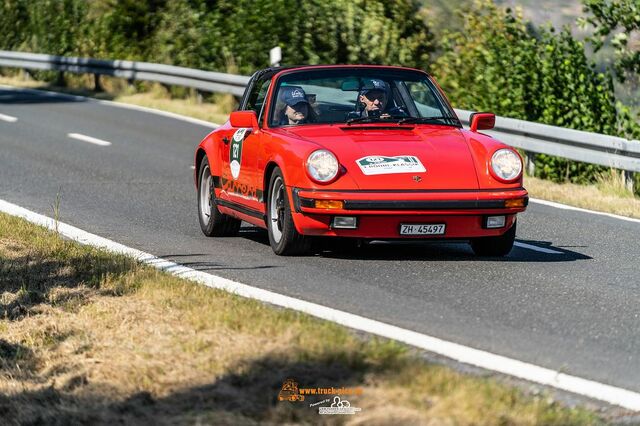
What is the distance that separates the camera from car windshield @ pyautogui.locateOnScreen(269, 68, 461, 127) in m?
10.5

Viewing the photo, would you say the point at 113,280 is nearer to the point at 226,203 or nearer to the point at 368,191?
the point at 368,191

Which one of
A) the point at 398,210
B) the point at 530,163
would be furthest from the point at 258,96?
the point at 530,163

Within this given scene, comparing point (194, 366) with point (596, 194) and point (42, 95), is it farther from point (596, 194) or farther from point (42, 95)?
point (42, 95)

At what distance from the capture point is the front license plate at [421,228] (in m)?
9.45

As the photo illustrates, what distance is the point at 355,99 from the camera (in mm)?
10648

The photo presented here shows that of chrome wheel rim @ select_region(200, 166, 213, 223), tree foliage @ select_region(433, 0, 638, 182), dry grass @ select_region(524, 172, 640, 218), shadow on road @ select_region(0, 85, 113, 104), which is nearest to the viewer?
chrome wheel rim @ select_region(200, 166, 213, 223)

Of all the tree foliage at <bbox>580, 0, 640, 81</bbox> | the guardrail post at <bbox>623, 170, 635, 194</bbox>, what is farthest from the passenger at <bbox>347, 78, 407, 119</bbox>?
the tree foliage at <bbox>580, 0, 640, 81</bbox>

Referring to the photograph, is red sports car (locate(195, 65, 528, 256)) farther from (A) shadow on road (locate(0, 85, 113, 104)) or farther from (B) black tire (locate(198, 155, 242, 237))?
(A) shadow on road (locate(0, 85, 113, 104))

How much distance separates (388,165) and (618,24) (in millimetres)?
9300

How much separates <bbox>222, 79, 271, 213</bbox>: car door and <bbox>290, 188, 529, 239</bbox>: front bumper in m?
0.93

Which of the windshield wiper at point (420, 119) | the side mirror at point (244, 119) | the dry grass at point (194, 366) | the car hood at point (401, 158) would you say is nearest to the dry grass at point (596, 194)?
the windshield wiper at point (420, 119)

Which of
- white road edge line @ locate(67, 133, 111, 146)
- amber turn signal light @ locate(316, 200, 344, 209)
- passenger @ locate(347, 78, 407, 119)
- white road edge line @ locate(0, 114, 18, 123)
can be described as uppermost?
passenger @ locate(347, 78, 407, 119)

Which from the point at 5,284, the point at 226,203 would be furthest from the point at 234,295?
the point at 226,203

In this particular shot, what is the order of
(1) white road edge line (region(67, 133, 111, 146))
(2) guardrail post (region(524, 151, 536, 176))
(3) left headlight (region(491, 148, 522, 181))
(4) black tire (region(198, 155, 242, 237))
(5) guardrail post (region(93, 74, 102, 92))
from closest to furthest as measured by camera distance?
1. (3) left headlight (region(491, 148, 522, 181))
2. (4) black tire (region(198, 155, 242, 237))
3. (2) guardrail post (region(524, 151, 536, 176))
4. (1) white road edge line (region(67, 133, 111, 146))
5. (5) guardrail post (region(93, 74, 102, 92))
